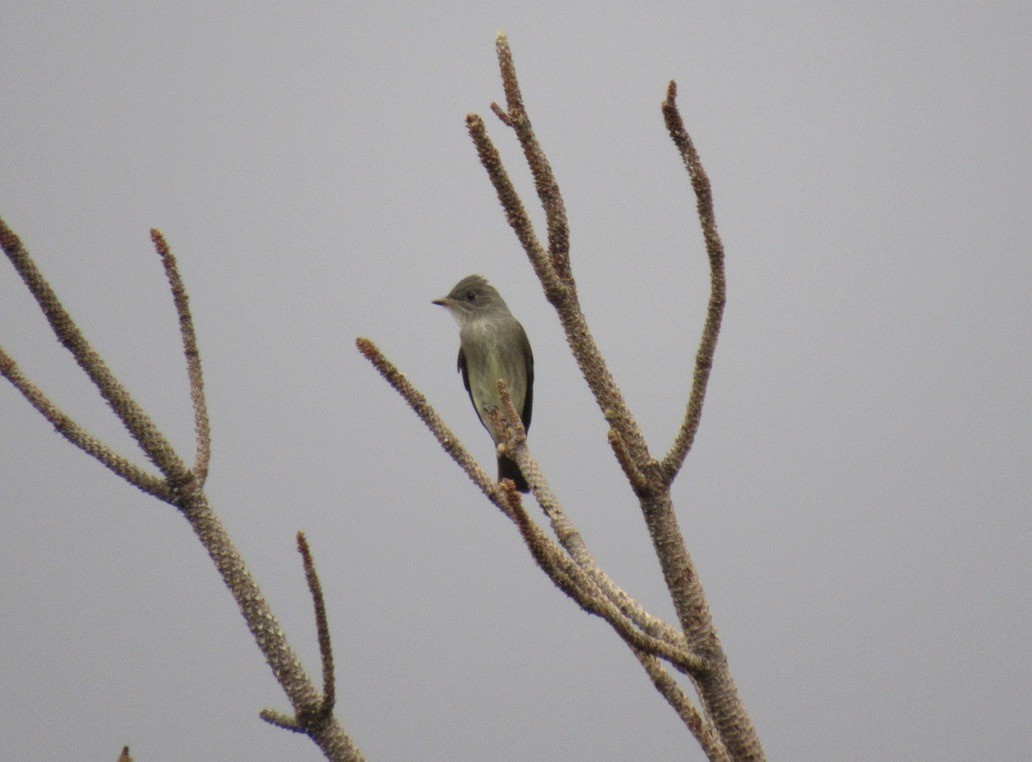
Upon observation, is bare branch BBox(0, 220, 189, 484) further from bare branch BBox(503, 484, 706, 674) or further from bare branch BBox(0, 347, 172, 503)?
bare branch BBox(503, 484, 706, 674)

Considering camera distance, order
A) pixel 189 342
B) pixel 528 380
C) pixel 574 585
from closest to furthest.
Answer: pixel 574 585, pixel 189 342, pixel 528 380

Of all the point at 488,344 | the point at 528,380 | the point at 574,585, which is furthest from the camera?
the point at 528,380

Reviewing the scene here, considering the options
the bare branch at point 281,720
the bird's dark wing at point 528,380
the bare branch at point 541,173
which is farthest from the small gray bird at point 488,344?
the bare branch at point 541,173

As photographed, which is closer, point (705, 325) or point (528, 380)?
point (705, 325)

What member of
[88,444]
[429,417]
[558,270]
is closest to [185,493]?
[88,444]

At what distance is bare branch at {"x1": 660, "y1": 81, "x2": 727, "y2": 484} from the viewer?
1.48 metres

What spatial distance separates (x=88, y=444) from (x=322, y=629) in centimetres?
54

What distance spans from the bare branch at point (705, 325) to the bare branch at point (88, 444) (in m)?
0.92

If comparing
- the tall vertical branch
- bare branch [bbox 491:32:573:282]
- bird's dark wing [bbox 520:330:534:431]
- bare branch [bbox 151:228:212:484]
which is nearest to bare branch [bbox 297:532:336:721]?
the tall vertical branch

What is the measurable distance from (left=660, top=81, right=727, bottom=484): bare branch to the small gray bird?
5.39 meters

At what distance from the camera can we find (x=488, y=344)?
23.3 ft

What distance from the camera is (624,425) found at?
154 cm

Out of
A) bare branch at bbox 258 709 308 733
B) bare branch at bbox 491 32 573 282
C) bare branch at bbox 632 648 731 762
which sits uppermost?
bare branch at bbox 491 32 573 282

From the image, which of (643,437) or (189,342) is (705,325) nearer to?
(643,437)
